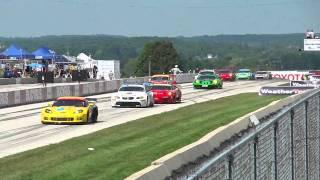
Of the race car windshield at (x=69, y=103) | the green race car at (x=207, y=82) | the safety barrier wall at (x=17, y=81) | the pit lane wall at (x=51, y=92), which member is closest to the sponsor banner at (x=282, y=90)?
the green race car at (x=207, y=82)

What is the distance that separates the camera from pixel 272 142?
9.76 metres

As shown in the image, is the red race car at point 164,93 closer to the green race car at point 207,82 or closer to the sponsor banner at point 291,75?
the green race car at point 207,82

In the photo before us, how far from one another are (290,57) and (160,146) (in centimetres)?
15489

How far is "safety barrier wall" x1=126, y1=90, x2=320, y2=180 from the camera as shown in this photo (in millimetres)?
7012

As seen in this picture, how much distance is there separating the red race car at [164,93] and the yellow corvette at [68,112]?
15862mm

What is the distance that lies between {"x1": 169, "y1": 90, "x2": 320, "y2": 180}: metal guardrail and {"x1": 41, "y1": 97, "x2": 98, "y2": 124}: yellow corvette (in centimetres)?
1789

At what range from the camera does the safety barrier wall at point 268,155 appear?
23.0 ft

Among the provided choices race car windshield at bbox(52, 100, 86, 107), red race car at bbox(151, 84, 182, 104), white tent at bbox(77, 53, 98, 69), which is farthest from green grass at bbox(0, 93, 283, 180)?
white tent at bbox(77, 53, 98, 69)

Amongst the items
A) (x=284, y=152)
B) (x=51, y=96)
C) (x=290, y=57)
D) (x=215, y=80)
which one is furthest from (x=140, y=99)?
(x=290, y=57)

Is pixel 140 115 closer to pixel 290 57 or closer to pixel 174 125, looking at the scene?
pixel 174 125

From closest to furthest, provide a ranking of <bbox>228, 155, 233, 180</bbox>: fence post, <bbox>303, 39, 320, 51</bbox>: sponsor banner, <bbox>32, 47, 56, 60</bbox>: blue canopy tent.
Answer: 1. <bbox>228, 155, 233, 180</bbox>: fence post
2. <bbox>303, 39, 320, 51</bbox>: sponsor banner
3. <bbox>32, 47, 56, 60</bbox>: blue canopy tent

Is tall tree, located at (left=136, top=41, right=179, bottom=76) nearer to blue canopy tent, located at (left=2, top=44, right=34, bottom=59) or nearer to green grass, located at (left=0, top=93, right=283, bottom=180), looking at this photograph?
blue canopy tent, located at (left=2, top=44, right=34, bottom=59)

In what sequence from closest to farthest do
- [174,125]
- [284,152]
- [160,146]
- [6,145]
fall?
[284,152] → [160,146] → [6,145] → [174,125]

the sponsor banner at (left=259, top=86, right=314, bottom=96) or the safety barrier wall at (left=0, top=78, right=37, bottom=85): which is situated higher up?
the safety barrier wall at (left=0, top=78, right=37, bottom=85)
